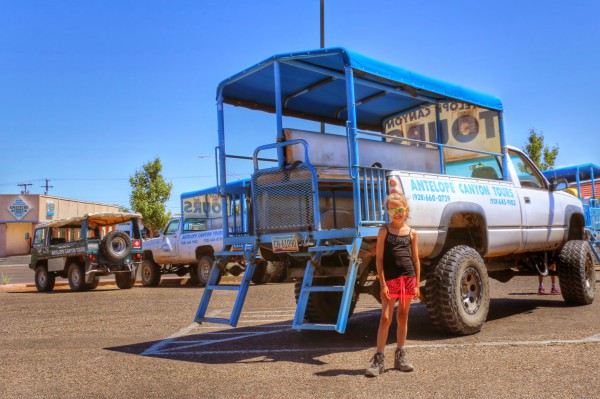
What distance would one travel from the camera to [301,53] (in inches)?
262

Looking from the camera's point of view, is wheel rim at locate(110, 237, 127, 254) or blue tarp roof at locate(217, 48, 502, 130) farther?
wheel rim at locate(110, 237, 127, 254)

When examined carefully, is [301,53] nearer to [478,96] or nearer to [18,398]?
[478,96]

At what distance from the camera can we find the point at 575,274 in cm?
880

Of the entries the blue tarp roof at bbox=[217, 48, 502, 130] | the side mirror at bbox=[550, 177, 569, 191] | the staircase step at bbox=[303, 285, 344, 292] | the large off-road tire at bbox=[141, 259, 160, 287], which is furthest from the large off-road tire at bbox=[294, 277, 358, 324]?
the large off-road tire at bbox=[141, 259, 160, 287]

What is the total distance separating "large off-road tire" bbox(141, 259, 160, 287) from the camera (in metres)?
18.5

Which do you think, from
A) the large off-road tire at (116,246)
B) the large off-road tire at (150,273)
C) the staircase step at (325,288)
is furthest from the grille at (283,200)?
the large off-road tire at (150,273)

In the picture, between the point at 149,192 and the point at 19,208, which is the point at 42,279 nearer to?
the point at 149,192

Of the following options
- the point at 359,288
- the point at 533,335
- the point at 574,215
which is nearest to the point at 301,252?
the point at 359,288

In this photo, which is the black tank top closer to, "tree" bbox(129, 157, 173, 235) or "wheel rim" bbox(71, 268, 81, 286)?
"wheel rim" bbox(71, 268, 81, 286)

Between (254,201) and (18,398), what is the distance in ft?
11.1

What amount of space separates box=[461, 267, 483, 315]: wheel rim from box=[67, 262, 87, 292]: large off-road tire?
13072 mm

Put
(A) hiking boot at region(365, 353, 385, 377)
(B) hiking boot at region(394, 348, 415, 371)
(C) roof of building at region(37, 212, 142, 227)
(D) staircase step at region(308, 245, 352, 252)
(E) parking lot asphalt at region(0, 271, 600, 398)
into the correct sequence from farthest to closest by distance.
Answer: (C) roof of building at region(37, 212, 142, 227), (D) staircase step at region(308, 245, 352, 252), (B) hiking boot at region(394, 348, 415, 371), (A) hiking boot at region(365, 353, 385, 377), (E) parking lot asphalt at region(0, 271, 600, 398)

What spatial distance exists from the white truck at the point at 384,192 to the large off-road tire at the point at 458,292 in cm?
1

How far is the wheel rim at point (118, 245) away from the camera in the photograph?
55.4ft
